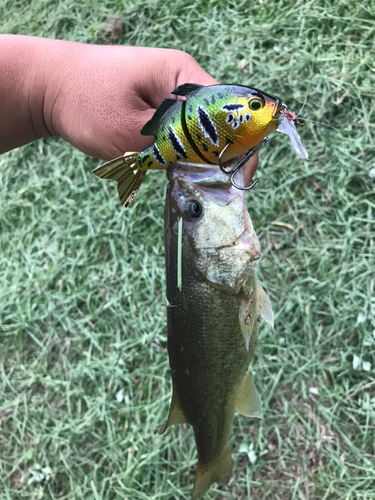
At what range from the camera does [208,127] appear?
3.20ft

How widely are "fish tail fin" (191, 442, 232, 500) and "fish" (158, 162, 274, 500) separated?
23 centimetres

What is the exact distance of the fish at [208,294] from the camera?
118 cm

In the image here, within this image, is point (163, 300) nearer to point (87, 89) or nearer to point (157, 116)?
point (87, 89)

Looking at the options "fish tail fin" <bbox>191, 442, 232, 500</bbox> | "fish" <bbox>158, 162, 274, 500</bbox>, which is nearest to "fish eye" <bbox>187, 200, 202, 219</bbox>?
"fish" <bbox>158, 162, 274, 500</bbox>

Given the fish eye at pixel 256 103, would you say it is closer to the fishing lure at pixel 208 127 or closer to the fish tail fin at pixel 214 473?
the fishing lure at pixel 208 127

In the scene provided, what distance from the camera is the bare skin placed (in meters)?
1.47

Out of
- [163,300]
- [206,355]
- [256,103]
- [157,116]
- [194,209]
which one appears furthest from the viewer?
[163,300]

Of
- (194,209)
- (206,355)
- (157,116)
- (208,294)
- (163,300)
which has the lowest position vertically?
(163,300)

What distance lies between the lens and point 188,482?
2.35 meters

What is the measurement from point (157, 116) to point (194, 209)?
275 mm

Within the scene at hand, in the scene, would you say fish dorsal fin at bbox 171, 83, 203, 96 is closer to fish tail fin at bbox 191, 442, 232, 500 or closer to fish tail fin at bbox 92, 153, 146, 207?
fish tail fin at bbox 92, 153, 146, 207

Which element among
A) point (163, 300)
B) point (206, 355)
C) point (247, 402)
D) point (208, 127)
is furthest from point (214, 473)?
point (208, 127)

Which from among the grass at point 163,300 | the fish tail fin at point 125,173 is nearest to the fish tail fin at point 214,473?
the grass at point 163,300

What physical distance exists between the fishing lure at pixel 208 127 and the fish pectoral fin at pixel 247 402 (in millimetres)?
786
